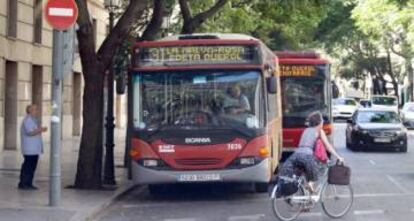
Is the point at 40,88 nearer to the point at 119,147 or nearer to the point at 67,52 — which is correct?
the point at 119,147

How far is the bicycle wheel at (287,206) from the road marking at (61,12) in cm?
425

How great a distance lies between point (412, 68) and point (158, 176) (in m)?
57.2

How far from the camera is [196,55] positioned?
15727mm

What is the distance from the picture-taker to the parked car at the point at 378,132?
2969 cm

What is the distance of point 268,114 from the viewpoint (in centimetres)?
1623

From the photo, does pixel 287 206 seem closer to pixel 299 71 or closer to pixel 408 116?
pixel 299 71

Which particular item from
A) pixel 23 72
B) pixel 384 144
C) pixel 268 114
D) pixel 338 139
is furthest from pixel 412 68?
pixel 268 114

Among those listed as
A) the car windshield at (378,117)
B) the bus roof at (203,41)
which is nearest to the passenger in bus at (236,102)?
the bus roof at (203,41)

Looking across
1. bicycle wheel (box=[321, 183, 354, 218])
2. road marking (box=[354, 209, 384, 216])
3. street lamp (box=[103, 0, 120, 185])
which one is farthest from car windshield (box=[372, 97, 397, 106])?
bicycle wheel (box=[321, 183, 354, 218])

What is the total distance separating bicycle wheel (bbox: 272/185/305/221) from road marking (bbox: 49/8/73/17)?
4.25m

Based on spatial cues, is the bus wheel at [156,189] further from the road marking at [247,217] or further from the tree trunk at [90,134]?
the road marking at [247,217]

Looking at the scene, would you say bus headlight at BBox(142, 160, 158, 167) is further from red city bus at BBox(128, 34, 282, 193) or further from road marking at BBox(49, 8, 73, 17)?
road marking at BBox(49, 8, 73, 17)

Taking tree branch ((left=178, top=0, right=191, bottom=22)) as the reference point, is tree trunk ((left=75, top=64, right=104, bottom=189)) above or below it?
below

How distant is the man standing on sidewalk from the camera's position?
16312mm
